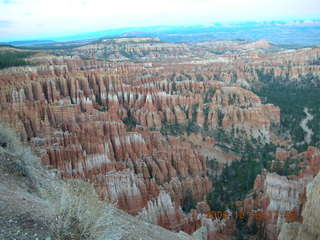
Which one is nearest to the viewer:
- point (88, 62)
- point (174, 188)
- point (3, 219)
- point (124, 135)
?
point (3, 219)

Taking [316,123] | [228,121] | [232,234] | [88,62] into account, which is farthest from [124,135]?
[88,62]

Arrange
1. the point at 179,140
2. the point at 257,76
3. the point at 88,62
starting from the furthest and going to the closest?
1. the point at 257,76
2. the point at 88,62
3. the point at 179,140

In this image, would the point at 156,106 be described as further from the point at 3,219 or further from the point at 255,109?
the point at 3,219

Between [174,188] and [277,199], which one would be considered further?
[174,188]

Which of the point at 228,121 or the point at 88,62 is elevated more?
the point at 88,62

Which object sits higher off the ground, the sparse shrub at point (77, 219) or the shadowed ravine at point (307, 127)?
the sparse shrub at point (77, 219)

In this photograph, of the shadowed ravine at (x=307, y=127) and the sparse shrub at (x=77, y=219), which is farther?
the shadowed ravine at (x=307, y=127)

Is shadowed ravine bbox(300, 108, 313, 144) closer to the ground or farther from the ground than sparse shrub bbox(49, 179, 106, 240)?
closer to the ground

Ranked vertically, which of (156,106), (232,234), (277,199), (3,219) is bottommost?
(232,234)

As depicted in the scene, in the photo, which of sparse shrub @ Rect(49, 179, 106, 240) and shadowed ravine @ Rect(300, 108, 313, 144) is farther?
shadowed ravine @ Rect(300, 108, 313, 144)

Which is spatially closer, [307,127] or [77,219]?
[77,219]

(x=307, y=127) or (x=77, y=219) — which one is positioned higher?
(x=77, y=219)
